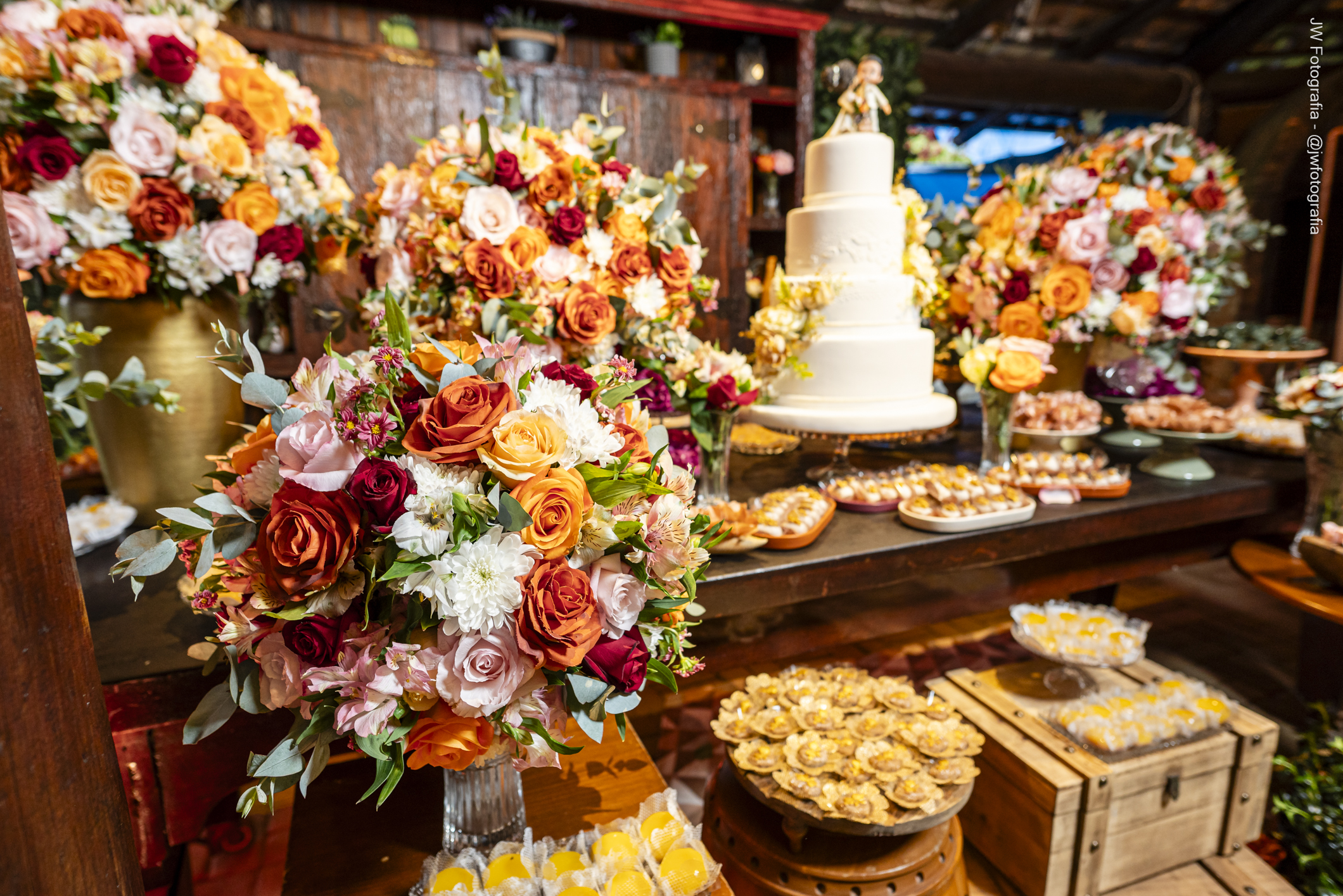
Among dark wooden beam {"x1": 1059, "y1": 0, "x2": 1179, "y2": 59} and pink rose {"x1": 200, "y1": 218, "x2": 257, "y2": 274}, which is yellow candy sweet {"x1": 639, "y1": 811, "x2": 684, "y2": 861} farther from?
dark wooden beam {"x1": 1059, "y1": 0, "x2": 1179, "y2": 59}

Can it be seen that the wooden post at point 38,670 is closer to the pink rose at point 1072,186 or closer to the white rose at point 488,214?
the white rose at point 488,214

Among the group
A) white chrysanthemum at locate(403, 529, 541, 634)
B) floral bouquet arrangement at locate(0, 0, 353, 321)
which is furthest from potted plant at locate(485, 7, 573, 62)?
white chrysanthemum at locate(403, 529, 541, 634)

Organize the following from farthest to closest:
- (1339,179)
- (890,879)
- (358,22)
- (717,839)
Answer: (1339,179)
(358,22)
(717,839)
(890,879)

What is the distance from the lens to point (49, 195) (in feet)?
3.76

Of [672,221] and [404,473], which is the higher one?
[672,221]

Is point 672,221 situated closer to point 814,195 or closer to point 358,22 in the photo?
point 814,195

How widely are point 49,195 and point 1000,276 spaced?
2025 mm

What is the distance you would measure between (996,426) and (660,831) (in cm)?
138

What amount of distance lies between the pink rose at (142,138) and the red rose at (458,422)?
88cm

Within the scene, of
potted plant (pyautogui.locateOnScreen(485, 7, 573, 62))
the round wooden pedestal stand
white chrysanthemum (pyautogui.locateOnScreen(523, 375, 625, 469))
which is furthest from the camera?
potted plant (pyautogui.locateOnScreen(485, 7, 573, 62))

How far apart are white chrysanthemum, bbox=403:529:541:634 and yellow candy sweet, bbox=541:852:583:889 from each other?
0.38 metres

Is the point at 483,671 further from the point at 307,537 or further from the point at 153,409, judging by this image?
the point at 153,409

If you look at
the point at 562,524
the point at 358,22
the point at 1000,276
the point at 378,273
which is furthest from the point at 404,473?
the point at 358,22

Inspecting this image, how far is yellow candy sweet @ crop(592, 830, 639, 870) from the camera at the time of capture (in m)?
0.87
